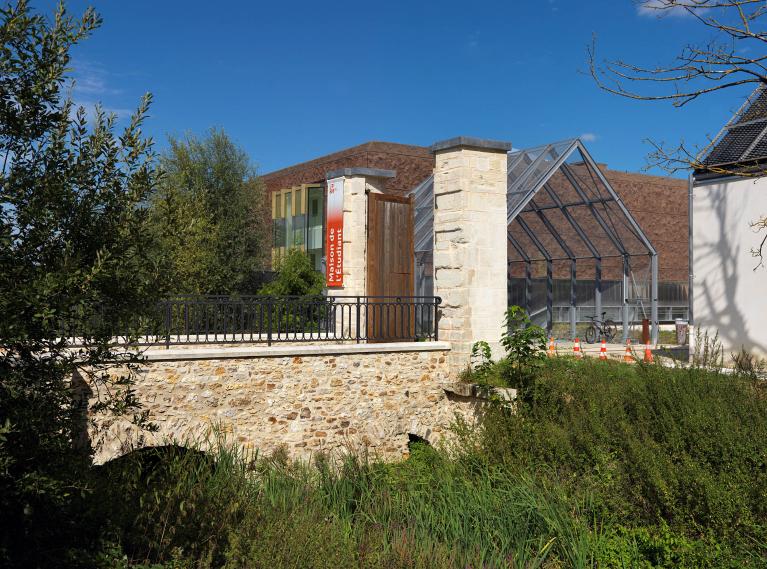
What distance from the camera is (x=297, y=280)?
20.4 metres

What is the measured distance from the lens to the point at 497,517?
7.56 metres

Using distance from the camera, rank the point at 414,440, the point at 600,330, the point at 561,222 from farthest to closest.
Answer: the point at 561,222 → the point at 600,330 → the point at 414,440

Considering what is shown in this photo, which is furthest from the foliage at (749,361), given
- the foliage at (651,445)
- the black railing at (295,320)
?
the black railing at (295,320)

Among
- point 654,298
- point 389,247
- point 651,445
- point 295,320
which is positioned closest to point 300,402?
point 295,320

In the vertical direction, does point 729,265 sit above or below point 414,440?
Result: above

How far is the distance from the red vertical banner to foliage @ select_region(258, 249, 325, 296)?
466 centimetres

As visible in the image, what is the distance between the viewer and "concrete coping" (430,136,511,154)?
37.8 feet

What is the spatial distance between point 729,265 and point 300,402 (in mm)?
9183

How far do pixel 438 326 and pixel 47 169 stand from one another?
835 cm

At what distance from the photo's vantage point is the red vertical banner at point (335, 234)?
1509 centimetres

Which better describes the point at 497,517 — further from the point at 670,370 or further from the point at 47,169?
the point at 47,169

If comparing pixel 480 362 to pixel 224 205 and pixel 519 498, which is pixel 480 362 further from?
pixel 224 205

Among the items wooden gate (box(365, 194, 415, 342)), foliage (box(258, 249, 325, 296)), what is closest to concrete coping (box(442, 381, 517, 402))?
wooden gate (box(365, 194, 415, 342))

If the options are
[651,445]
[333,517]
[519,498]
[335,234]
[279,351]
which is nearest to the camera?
[651,445]
